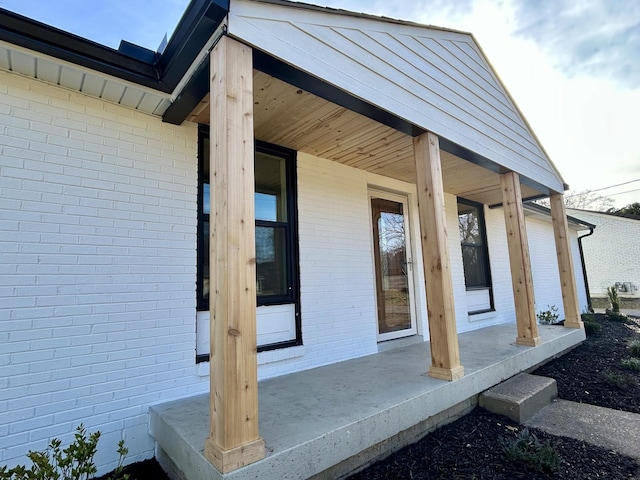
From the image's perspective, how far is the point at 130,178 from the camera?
2484 millimetres

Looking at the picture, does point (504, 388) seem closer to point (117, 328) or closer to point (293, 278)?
point (293, 278)

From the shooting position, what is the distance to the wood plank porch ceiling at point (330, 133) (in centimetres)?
256

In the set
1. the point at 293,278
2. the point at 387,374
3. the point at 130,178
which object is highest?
the point at 130,178

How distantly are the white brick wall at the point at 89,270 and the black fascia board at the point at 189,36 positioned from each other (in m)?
0.64

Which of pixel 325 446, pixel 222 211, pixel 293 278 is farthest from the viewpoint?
pixel 293 278

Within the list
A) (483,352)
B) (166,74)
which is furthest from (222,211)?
(483,352)

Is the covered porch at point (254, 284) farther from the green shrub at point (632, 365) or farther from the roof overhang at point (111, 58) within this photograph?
the green shrub at point (632, 365)

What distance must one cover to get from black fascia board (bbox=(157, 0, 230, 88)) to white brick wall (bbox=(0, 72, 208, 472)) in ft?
2.08

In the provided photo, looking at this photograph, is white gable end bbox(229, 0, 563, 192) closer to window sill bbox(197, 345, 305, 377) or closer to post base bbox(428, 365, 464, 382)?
post base bbox(428, 365, 464, 382)

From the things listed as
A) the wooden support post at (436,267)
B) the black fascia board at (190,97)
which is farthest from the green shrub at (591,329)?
the black fascia board at (190,97)

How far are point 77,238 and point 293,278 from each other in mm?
1835

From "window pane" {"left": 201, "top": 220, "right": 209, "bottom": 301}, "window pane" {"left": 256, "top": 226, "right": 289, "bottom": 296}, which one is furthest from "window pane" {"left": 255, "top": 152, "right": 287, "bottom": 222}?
"window pane" {"left": 201, "top": 220, "right": 209, "bottom": 301}

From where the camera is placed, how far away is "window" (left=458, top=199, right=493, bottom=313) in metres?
5.86

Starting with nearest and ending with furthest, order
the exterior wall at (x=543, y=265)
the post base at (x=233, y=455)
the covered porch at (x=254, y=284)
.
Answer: the post base at (x=233, y=455), the covered porch at (x=254, y=284), the exterior wall at (x=543, y=265)
